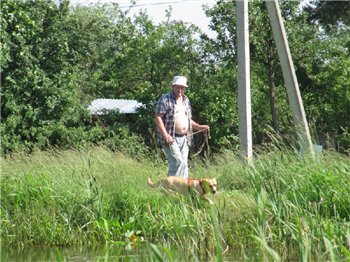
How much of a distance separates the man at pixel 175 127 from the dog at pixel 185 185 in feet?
2.15

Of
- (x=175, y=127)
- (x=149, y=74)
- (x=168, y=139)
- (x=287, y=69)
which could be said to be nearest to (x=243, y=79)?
(x=287, y=69)

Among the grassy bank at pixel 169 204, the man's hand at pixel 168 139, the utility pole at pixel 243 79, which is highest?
the utility pole at pixel 243 79

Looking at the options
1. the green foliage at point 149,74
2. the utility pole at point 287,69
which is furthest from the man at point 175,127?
the green foliage at point 149,74

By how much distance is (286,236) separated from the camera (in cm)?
758

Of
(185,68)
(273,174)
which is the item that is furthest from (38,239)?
(185,68)

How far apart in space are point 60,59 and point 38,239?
13.0 m

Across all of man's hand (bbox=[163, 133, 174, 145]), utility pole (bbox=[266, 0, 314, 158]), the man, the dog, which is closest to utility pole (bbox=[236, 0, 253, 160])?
utility pole (bbox=[266, 0, 314, 158])

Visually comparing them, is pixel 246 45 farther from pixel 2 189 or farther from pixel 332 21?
pixel 332 21

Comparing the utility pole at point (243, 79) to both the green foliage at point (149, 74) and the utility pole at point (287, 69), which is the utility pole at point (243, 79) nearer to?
the utility pole at point (287, 69)

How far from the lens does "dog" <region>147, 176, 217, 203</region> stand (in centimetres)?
945

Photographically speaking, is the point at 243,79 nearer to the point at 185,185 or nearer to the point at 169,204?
the point at 185,185

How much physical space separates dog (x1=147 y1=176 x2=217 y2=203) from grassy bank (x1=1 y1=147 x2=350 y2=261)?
125 millimetres

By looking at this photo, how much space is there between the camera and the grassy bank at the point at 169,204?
7758 mm

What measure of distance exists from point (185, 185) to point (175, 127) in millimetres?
1561
